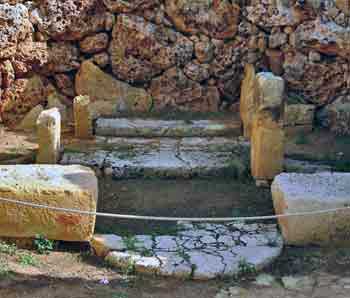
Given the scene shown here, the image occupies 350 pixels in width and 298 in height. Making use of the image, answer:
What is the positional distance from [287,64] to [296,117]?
89 centimetres

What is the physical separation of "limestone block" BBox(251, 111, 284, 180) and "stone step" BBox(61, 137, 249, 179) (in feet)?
1.18

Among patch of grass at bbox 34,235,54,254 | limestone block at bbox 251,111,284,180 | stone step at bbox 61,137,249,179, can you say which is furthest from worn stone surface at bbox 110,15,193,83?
patch of grass at bbox 34,235,54,254

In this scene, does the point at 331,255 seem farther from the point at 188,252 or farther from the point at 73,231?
the point at 73,231

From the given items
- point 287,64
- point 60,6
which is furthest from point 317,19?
point 60,6

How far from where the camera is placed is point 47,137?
7.52 meters

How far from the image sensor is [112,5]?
9.96 meters

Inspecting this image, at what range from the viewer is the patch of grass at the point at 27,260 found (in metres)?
5.21

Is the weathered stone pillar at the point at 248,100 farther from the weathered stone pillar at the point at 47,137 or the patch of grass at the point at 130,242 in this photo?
the patch of grass at the point at 130,242

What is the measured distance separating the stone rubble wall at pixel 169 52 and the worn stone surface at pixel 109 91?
0.02 metres

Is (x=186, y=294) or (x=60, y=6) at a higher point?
(x=60, y=6)

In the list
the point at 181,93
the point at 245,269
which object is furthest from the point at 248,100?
the point at 245,269

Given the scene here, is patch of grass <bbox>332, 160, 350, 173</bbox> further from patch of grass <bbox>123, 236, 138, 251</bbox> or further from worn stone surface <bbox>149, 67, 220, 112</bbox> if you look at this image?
patch of grass <bbox>123, 236, 138, 251</bbox>

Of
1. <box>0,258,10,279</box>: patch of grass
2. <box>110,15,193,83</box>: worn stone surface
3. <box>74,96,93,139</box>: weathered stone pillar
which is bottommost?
<box>0,258,10,279</box>: patch of grass

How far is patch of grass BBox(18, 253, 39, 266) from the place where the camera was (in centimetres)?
521
